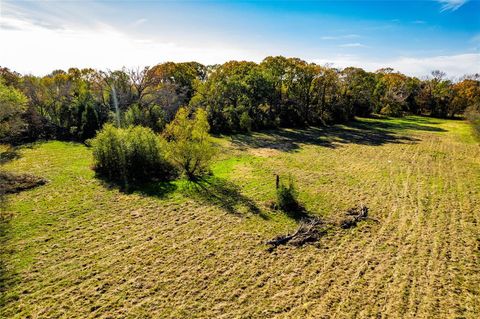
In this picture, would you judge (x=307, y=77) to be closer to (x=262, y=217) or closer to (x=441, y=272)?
(x=262, y=217)

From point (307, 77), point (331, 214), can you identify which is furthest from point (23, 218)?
point (307, 77)

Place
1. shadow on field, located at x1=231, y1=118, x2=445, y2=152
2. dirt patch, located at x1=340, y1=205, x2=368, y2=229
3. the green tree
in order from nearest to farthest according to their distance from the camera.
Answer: dirt patch, located at x1=340, y1=205, x2=368, y2=229 → the green tree → shadow on field, located at x1=231, y1=118, x2=445, y2=152

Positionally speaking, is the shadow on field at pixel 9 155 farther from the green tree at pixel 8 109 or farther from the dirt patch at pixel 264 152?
the dirt patch at pixel 264 152

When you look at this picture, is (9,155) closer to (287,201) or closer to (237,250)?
(237,250)

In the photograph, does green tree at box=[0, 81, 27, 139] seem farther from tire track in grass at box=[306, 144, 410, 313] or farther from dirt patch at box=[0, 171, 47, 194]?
tire track in grass at box=[306, 144, 410, 313]

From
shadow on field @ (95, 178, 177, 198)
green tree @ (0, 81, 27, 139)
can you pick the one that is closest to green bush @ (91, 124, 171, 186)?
shadow on field @ (95, 178, 177, 198)

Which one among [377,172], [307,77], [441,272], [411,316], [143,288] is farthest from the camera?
[307,77]

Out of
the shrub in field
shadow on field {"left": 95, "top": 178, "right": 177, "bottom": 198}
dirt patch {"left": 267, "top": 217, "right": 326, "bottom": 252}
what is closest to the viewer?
dirt patch {"left": 267, "top": 217, "right": 326, "bottom": 252}
